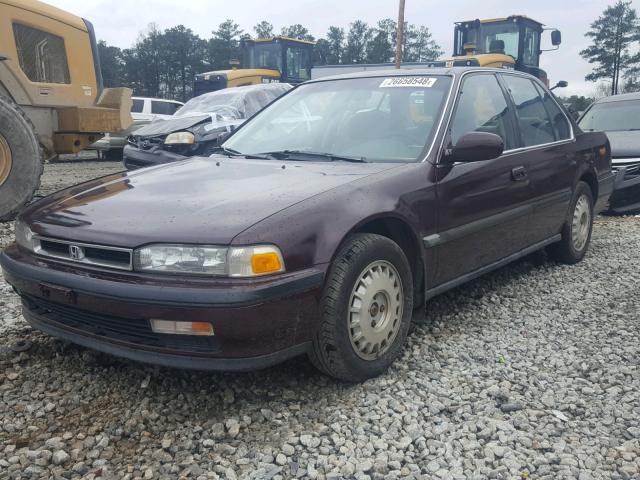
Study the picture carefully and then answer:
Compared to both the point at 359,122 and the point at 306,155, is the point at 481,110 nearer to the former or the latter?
the point at 359,122

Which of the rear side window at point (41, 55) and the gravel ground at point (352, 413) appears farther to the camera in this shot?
the rear side window at point (41, 55)

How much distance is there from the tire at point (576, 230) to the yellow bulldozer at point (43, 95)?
5106mm

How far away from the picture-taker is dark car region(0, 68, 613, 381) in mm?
2523

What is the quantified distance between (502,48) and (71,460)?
578 inches

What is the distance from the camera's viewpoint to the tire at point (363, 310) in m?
→ 2.76

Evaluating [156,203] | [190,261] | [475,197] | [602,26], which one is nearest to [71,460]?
[190,261]

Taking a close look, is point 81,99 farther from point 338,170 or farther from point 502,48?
point 502,48

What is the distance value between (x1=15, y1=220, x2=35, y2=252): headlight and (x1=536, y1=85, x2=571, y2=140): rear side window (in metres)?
3.79

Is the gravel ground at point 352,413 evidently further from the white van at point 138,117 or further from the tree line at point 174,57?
the tree line at point 174,57

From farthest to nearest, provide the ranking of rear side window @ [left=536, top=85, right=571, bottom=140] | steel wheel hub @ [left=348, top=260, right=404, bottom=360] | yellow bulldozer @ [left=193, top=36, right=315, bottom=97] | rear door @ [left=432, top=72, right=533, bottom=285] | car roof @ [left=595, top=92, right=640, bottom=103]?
1. yellow bulldozer @ [left=193, top=36, right=315, bottom=97]
2. car roof @ [left=595, top=92, right=640, bottom=103]
3. rear side window @ [left=536, top=85, right=571, bottom=140]
4. rear door @ [left=432, top=72, right=533, bottom=285]
5. steel wheel hub @ [left=348, top=260, right=404, bottom=360]

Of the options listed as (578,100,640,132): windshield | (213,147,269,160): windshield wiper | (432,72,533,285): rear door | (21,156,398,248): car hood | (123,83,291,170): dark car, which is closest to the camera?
(21,156,398,248): car hood

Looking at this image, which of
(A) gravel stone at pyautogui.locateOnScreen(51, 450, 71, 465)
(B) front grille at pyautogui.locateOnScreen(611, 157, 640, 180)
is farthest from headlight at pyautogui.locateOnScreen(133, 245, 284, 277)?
(B) front grille at pyautogui.locateOnScreen(611, 157, 640, 180)

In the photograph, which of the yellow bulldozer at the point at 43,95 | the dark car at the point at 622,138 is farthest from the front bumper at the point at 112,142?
the dark car at the point at 622,138

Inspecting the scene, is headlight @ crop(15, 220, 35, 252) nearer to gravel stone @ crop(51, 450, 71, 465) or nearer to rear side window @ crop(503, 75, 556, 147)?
gravel stone @ crop(51, 450, 71, 465)
